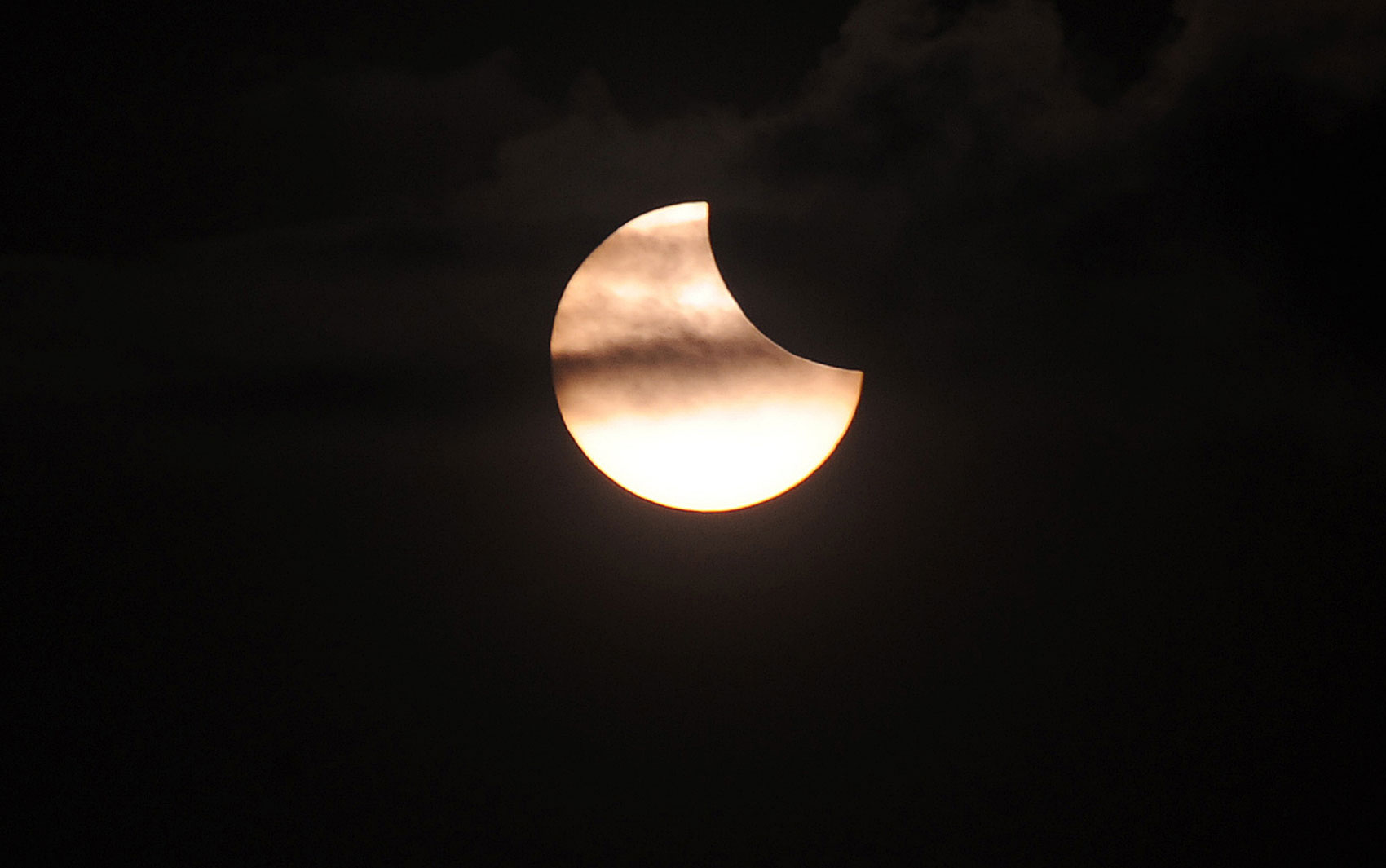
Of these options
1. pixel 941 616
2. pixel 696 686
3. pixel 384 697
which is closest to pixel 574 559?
pixel 696 686

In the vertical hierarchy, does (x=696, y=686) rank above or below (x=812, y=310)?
below

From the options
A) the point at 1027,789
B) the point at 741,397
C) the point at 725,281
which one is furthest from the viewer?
the point at 1027,789

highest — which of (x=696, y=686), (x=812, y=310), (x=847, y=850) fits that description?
(x=812, y=310)

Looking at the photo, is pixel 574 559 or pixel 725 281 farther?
pixel 574 559

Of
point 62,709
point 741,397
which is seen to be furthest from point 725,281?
point 62,709

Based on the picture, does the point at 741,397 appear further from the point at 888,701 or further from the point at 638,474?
the point at 888,701

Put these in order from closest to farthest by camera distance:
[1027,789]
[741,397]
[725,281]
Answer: [741,397] → [725,281] → [1027,789]

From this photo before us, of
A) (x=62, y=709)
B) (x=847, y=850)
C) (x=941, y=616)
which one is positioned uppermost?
(x=941, y=616)

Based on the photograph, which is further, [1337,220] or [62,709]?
[62,709]

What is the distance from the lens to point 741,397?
7.30 feet

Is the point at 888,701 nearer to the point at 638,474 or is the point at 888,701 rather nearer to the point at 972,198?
the point at 638,474

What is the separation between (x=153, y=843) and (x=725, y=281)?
307 cm

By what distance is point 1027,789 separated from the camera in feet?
9.23

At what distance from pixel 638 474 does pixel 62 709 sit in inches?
100
